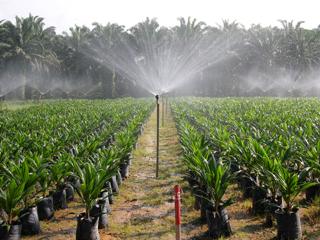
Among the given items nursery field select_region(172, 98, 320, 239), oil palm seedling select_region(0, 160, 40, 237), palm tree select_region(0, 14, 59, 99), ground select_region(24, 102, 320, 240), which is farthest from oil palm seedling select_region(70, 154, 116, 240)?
palm tree select_region(0, 14, 59, 99)

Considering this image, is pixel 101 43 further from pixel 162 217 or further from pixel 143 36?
pixel 162 217

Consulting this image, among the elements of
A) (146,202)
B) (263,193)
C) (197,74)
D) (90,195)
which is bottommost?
(146,202)

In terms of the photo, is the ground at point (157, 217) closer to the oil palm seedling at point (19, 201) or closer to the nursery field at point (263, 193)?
the nursery field at point (263, 193)

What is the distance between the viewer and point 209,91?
5900 centimetres

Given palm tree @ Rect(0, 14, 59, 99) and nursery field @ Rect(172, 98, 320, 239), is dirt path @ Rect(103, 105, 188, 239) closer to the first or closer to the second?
nursery field @ Rect(172, 98, 320, 239)

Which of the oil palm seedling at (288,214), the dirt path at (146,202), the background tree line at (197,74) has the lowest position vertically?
the dirt path at (146,202)

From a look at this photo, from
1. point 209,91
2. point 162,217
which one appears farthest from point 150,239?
point 209,91

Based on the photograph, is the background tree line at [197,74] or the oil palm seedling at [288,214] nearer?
the oil palm seedling at [288,214]

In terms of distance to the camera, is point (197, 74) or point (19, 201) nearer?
point (19, 201)

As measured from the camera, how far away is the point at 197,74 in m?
58.0

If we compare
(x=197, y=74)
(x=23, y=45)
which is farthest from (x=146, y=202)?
(x=197, y=74)

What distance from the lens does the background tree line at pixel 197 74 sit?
2000 inches

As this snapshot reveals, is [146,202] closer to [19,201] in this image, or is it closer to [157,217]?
[157,217]

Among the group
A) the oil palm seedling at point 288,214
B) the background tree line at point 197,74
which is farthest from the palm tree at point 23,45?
the oil palm seedling at point 288,214
